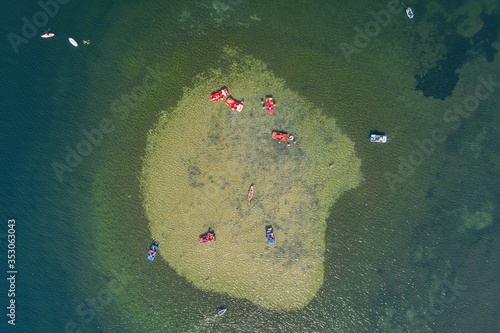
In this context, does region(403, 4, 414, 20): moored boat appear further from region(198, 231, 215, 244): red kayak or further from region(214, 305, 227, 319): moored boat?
region(214, 305, 227, 319): moored boat

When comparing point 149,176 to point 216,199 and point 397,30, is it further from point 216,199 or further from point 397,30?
point 397,30

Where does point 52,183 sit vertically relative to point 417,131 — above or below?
below

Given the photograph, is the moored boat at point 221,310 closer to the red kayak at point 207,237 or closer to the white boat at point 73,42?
the red kayak at point 207,237

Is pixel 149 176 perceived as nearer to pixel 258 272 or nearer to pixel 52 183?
pixel 52 183

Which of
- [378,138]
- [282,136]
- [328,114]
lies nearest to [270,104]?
[282,136]

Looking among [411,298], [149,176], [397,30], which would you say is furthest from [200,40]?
[411,298]

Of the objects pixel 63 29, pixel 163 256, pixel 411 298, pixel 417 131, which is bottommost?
pixel 163 256
